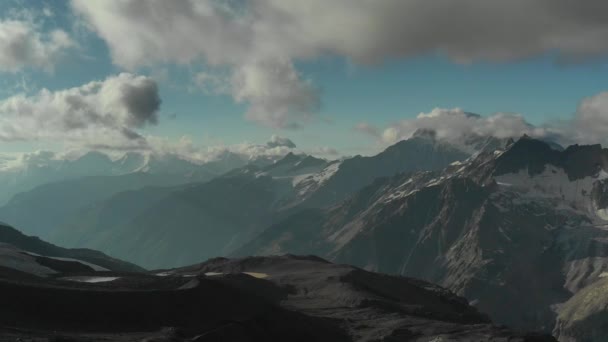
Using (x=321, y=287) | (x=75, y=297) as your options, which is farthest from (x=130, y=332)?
(x=321, y=287)

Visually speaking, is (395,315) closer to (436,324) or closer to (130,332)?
(436,324)

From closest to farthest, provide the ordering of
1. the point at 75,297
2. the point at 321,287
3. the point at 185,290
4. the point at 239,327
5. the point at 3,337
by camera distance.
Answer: the point at 3,337 → the point at 239,327 → the point at 75,297 → the point at 185,290 → the point at 321,287

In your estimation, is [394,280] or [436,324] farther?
[394,280]

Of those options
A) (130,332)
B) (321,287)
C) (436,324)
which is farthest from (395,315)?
(130,332)

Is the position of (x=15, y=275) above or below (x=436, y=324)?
above

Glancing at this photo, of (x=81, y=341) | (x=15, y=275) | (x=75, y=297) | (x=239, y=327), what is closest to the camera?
(x=81, y=341)

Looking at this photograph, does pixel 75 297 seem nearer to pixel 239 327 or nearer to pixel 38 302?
pixel 38 302

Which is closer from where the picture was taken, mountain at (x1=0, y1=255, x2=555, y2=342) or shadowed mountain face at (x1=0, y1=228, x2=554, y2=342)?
mountain at (x1=0, y1=255, x2=555, y2=342)

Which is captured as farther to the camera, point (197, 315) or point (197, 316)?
point (197, 315)

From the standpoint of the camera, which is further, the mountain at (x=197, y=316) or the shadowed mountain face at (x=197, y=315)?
the shadowed mountain face at (x=197, y=315)

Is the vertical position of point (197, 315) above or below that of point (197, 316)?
above
